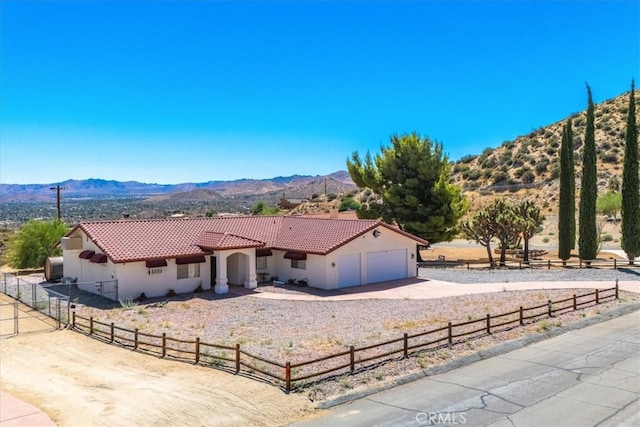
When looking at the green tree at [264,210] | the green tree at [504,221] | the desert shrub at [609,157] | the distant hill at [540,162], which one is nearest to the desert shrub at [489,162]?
the distant hill at [540,162]

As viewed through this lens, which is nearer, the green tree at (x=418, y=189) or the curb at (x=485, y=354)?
the curb at (x=485, y=354)

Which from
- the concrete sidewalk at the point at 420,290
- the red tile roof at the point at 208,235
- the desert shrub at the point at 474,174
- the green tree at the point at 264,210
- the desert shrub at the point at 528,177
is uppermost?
the desert shrub at the point at 474,174

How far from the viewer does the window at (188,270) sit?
101ft

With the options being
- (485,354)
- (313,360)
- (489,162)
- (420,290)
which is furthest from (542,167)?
(313,360)

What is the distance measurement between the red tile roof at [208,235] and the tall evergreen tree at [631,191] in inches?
546

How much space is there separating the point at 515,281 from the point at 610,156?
182 ft

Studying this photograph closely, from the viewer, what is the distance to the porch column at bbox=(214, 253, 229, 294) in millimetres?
30516

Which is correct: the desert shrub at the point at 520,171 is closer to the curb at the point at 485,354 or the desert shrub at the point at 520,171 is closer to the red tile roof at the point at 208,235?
the red tile roof at the point at 208,235

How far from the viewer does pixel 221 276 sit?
1206 inches

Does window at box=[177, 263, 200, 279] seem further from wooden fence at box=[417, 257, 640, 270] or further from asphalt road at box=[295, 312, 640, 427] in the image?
wooden fence at box=[417, 257, 640, 270]

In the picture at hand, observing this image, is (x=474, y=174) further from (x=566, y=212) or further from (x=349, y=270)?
(x=349, y=270)

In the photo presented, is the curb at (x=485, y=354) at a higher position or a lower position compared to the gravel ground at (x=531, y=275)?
lower

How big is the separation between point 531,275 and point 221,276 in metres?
19.3

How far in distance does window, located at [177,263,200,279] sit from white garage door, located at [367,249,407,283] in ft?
32.9
